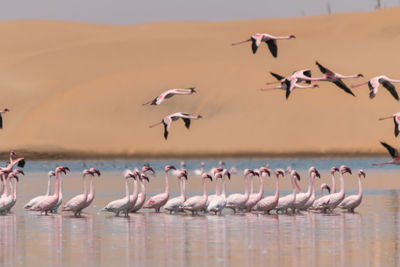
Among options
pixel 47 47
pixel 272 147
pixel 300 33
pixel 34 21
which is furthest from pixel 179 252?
pixel 34 21

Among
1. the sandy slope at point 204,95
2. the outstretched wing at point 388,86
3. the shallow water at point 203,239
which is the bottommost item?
the shallow water at point 203,239

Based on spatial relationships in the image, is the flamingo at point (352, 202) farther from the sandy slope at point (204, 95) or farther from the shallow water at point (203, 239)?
the sandy slope at point (204, 95)

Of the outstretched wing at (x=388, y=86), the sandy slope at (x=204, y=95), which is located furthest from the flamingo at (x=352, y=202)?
the sandy slope at (x=204, y=95)

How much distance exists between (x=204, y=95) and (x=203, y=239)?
90812 mm

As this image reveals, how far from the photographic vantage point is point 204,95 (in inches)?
4469

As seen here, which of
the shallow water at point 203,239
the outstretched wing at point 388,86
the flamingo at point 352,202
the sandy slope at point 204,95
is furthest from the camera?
the sandy slope at point 204,95

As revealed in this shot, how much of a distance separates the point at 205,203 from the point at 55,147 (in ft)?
245

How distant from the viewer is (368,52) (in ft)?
429

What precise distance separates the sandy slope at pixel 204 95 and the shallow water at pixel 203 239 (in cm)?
6952

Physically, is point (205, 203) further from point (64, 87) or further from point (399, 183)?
point (64, 87)

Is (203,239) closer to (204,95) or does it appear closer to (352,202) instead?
(352,202)

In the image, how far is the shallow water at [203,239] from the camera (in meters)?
19.3

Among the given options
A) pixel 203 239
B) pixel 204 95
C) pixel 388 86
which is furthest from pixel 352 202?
pixel 204 95

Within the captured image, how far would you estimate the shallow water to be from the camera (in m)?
19.3
